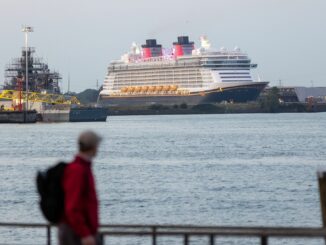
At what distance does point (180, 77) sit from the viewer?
16175 centimetres

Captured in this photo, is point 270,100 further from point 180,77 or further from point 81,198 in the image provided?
point 81,198

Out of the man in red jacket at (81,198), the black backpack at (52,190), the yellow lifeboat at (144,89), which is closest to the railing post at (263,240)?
the man in red jacket at (81,198)

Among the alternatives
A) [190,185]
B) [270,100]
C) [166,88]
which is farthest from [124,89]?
[190,185]

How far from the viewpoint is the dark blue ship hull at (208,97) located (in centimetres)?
15062

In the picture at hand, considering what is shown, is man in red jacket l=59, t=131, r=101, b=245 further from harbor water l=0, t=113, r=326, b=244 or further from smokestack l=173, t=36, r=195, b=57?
smokestack l=173, t=36, r=195, b=57

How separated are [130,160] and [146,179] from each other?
11594mm

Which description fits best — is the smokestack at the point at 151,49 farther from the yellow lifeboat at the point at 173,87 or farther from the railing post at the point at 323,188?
the railing post at the point at 323,188

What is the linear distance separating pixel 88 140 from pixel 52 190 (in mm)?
412

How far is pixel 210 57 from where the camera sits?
516 feet

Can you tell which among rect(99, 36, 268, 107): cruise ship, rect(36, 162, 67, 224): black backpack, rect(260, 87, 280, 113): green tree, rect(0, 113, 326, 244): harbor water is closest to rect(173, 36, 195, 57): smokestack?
rect(99, 36, 268, 107): cruise ship

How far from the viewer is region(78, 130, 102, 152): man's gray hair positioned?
761 cm

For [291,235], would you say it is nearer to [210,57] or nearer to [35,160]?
[35,160]

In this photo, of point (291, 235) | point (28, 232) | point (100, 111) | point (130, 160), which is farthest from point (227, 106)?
point (291, 235)

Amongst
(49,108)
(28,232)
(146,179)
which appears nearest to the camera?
(28,232)
